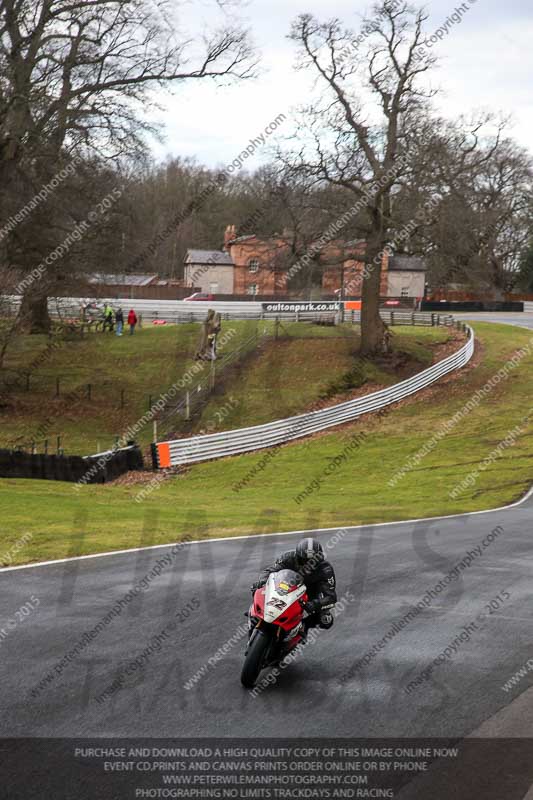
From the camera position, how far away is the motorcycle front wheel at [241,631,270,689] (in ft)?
28.4

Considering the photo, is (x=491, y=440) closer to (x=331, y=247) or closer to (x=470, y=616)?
(x=331, y=247)

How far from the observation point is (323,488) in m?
26.9

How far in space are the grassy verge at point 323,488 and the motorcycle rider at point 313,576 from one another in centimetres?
615

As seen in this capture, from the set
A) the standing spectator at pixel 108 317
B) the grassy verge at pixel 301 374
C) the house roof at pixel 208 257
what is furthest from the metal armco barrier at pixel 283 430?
the house roof at pixel 208 257

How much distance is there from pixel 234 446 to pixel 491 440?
981 centimetres

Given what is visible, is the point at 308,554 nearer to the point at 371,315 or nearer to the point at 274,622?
the point at 274,622

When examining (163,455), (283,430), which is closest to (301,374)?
(283,430)

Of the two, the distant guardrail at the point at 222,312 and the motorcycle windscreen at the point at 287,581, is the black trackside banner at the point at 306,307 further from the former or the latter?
the motorcycle windscreen at the point at 287,581

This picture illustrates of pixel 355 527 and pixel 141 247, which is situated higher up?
pixel 141 247

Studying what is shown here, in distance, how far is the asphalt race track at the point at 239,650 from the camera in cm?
802

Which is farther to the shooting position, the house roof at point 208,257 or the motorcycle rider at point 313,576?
the house roof at point 208,257

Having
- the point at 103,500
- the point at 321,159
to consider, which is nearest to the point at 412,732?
the point at 103,500

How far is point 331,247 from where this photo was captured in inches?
1519

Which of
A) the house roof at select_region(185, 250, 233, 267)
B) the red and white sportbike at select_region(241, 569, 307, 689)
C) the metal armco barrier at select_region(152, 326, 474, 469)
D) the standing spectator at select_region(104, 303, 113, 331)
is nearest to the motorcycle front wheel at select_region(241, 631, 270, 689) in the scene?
the red and white sportbike at select_region(241, 569, 307, 689)
